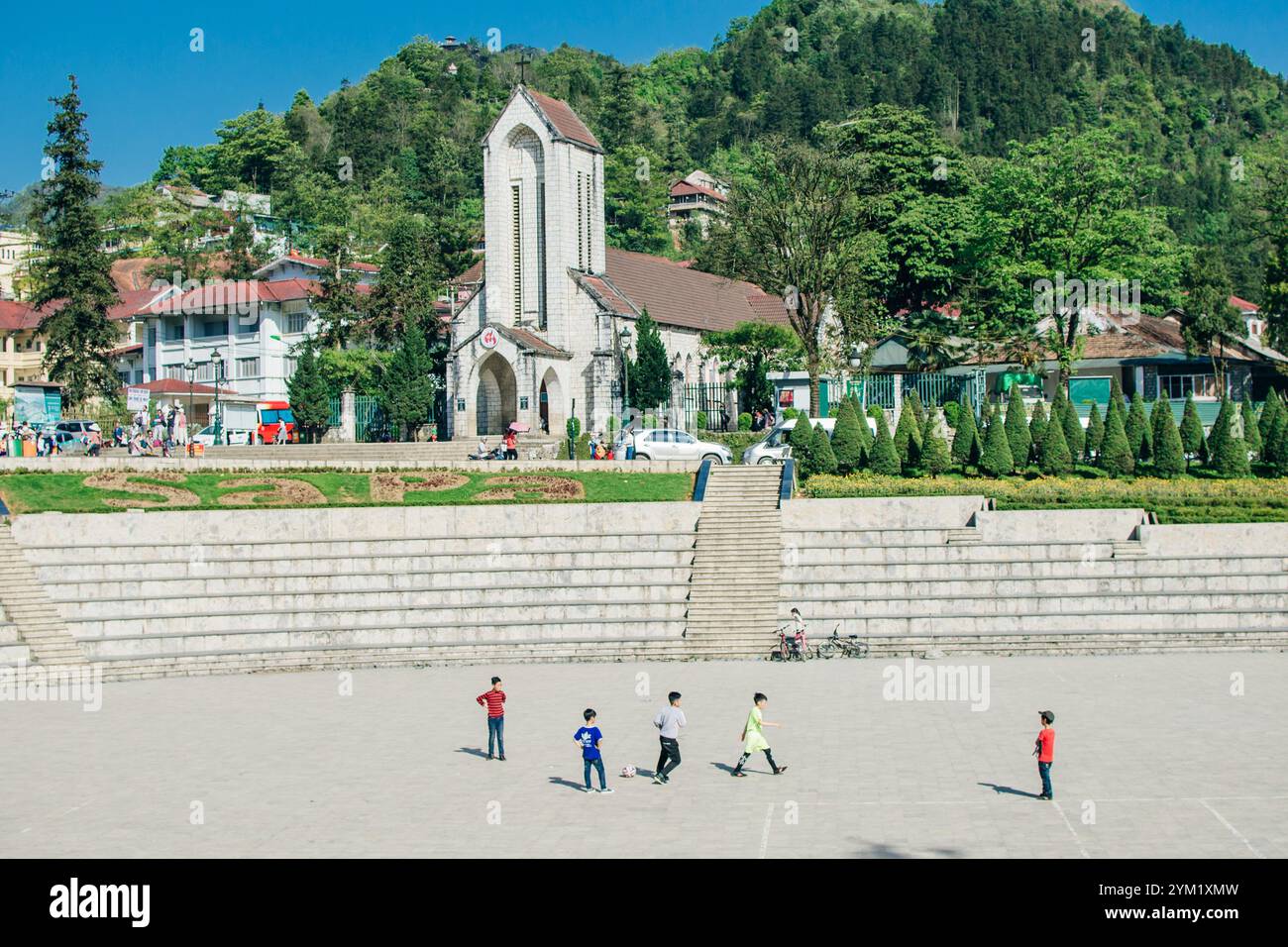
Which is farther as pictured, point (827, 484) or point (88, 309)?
point (88, 309)

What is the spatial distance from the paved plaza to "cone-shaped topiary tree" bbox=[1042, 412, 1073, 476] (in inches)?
433

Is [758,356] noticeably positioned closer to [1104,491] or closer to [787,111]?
[1104,491]

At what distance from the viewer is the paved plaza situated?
1609cm

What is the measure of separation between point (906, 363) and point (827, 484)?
21.6m

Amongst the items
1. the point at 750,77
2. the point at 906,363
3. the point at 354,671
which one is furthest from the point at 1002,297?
the point at 750,77

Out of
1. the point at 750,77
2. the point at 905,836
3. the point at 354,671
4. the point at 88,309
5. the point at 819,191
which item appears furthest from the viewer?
the point at 750,77

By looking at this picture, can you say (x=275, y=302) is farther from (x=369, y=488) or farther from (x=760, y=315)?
(x=369, y=488)

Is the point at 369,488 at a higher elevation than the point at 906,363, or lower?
lower

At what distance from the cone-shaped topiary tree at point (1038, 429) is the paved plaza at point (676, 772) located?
11741 millimetres

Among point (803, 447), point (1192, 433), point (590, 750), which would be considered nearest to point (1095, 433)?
point (1192, 433)

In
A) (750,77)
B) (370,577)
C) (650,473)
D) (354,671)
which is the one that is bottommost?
(354,671)

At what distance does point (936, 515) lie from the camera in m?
32.5

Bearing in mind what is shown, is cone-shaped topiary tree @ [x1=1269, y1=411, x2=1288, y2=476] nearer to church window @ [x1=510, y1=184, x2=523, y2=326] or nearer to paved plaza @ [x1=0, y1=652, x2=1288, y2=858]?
paved plaza @ [x1=0, y1=652, x2=1288, y2=858]

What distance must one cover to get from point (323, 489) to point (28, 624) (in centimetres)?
934
